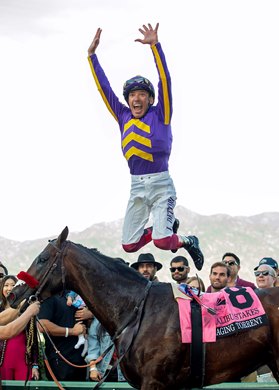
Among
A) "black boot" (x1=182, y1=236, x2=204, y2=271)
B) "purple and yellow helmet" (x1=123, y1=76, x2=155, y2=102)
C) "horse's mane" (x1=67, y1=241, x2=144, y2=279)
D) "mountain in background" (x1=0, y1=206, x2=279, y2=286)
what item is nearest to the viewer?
"horse's mane" (x1=67, y1=241, x2=144, y2=279)

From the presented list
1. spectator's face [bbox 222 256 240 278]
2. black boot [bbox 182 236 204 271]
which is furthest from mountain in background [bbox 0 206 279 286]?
black boot [bbox 182 236 204 271]

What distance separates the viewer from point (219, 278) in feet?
28.9

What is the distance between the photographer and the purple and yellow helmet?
736 centimetres

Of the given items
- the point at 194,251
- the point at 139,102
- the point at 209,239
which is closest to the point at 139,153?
the point at 139,102

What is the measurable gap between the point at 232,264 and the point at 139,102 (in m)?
2.97

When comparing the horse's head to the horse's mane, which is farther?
the horse's mane

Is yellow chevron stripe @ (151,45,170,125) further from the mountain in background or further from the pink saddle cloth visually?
the mountain in background

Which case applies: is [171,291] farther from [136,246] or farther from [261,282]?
[261,282]

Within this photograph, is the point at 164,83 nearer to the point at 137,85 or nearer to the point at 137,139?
the point at 137,85

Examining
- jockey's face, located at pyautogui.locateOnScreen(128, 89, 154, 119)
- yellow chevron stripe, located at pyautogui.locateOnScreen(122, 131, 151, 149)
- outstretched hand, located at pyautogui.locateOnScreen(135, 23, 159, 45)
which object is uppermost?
outstretched hand, located at pyautogui.locateOnScreen(135, 23, 159, 45)

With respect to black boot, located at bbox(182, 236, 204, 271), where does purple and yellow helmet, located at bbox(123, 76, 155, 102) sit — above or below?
above

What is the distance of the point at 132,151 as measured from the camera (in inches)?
289

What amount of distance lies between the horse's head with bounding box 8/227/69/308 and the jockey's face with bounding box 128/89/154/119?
1.69 meters

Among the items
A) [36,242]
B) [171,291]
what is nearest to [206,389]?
[171,291]
